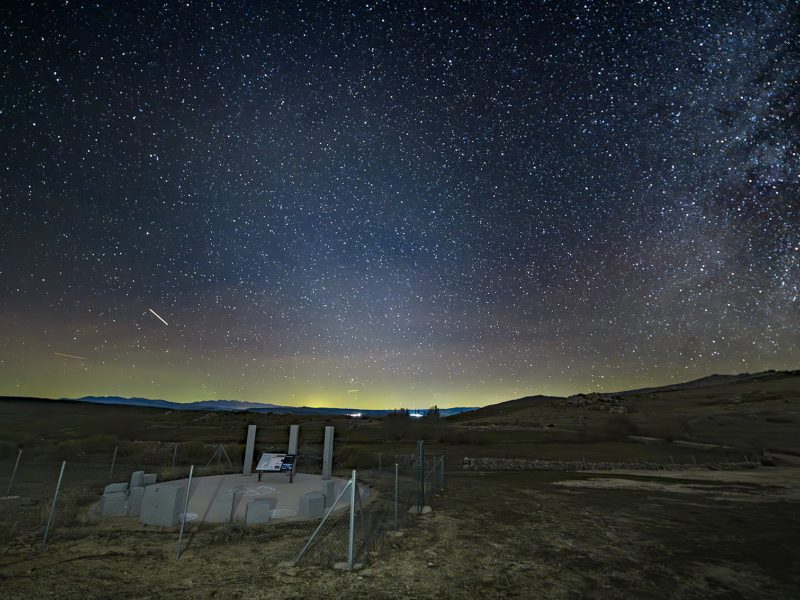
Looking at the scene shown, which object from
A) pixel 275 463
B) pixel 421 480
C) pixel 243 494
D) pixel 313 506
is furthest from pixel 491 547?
pixel 275 463

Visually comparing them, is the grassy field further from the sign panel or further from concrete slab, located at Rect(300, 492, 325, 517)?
the sign panel

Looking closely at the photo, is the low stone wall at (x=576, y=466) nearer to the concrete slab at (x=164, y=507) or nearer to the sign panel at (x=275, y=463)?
the sign panel at (x=275, y=463)

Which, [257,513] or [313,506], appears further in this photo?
[313,506]

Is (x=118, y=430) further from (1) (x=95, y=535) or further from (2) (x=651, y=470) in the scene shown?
(2) (x=651, y=470)

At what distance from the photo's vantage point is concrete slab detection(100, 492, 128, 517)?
15305mm

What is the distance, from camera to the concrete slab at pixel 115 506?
1530cm

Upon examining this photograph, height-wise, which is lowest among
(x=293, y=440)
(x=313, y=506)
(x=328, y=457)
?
(x=313, y=506)

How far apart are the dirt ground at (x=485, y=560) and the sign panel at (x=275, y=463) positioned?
8.10 meters

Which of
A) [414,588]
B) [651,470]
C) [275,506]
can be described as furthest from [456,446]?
[414,588]

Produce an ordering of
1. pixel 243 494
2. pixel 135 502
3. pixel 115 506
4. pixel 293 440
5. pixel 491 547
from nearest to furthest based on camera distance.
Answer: pixel 491 547 < pixel 115 506 < pixel 135 502 < pixel 243 494 < pixel 293 440

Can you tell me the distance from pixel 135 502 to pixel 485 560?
12.8m

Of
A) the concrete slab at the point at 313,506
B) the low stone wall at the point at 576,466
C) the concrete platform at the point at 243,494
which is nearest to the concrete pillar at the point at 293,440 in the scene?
the concrete platform at the point at 243,494

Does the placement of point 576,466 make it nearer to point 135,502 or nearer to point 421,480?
point 421,480

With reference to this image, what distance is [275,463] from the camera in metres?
21.9
